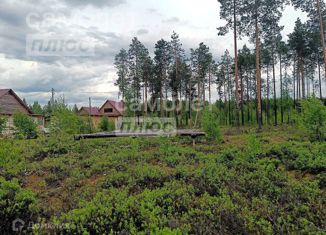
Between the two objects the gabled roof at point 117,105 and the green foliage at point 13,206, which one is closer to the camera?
the green foliage at point 13,206

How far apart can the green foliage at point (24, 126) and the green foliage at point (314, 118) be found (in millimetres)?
19261

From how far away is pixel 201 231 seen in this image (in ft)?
10.3

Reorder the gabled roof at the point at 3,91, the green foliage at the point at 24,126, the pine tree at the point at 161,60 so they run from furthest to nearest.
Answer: the pine tree at the point at 161,60, the gabled roof at the point at 3,91, the green foliage at the point at 24,126

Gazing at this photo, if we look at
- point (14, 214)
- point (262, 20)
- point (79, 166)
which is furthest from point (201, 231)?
point (262, 20)

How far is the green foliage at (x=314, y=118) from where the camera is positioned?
11.7 meters

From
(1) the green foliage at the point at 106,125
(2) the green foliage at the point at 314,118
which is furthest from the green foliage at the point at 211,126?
(1) the green foliage at the point at 106,125

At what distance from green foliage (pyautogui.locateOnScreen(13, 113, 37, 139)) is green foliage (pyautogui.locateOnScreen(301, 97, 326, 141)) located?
19261 mm

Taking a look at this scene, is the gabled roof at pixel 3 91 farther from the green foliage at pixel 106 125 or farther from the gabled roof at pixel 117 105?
the gabled roof at pixel 117 105

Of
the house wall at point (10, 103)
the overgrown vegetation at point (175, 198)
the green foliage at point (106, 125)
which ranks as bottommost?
the overgrown vegetation at point (175, 198)

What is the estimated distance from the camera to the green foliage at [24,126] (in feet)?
68.1

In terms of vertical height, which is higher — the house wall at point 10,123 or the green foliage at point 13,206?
the house wall at point 10,123

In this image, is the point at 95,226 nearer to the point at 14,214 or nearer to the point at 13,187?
the point at 14,214

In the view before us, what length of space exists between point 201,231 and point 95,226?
4.31 feet

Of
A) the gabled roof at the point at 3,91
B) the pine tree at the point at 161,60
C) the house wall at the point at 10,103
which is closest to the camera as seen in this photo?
the house wall at the point at 10,103
